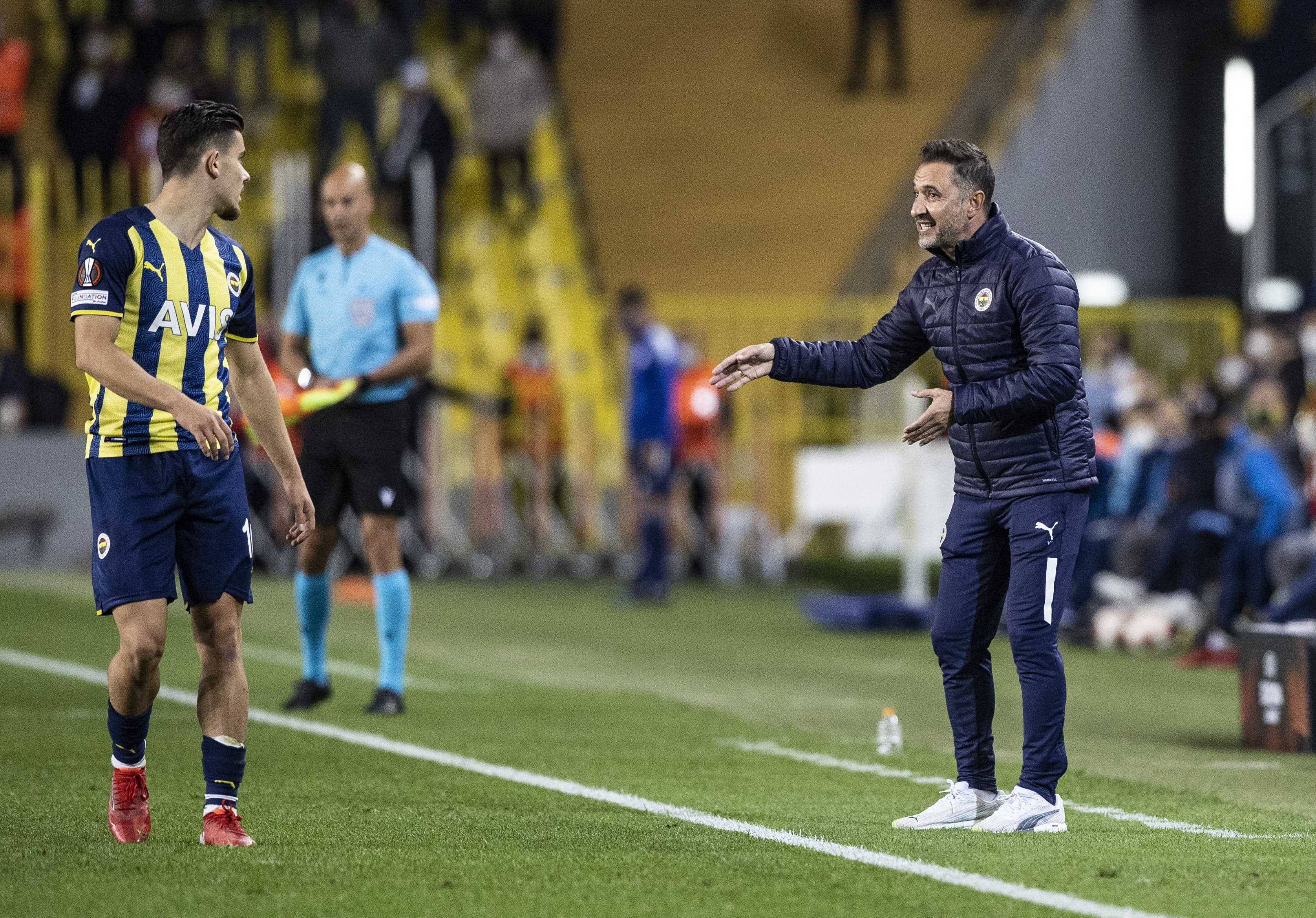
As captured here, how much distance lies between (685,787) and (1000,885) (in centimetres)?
208

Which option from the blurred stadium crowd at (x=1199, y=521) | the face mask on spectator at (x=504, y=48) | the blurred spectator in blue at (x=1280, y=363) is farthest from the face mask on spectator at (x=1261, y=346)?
the face mask on spectator at (x=504, y=48)

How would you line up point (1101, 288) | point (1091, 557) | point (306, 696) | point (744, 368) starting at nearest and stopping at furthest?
1. point (744, 368)
2. point (306, 696)
3. point (1091, 557)
4. point (1101, 288)

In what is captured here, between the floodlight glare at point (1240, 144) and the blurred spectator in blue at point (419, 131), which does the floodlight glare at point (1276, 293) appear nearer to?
the floodlight glare at point (1240, 144)

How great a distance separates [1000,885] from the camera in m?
5.54

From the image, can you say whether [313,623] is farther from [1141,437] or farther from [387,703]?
[1141,437]

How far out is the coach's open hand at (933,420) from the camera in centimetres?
642

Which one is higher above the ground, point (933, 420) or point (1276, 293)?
point (1276, 293)

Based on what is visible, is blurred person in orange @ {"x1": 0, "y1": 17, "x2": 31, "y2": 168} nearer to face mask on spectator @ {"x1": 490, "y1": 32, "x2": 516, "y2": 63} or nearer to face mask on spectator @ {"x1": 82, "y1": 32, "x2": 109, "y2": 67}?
face mask on spectator @ {"x1": 82, "y1": 32, "x2": 109, "y2": 67}

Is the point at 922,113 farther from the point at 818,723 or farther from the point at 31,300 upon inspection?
the point at 818,723

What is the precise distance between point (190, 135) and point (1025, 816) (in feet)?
10.9

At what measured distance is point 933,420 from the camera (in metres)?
6.45

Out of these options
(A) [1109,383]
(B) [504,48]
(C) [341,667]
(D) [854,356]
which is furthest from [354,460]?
(B) [504,48]

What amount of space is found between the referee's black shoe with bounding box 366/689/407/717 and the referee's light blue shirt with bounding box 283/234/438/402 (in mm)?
1396

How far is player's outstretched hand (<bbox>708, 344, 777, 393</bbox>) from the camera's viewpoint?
21.7 feet
